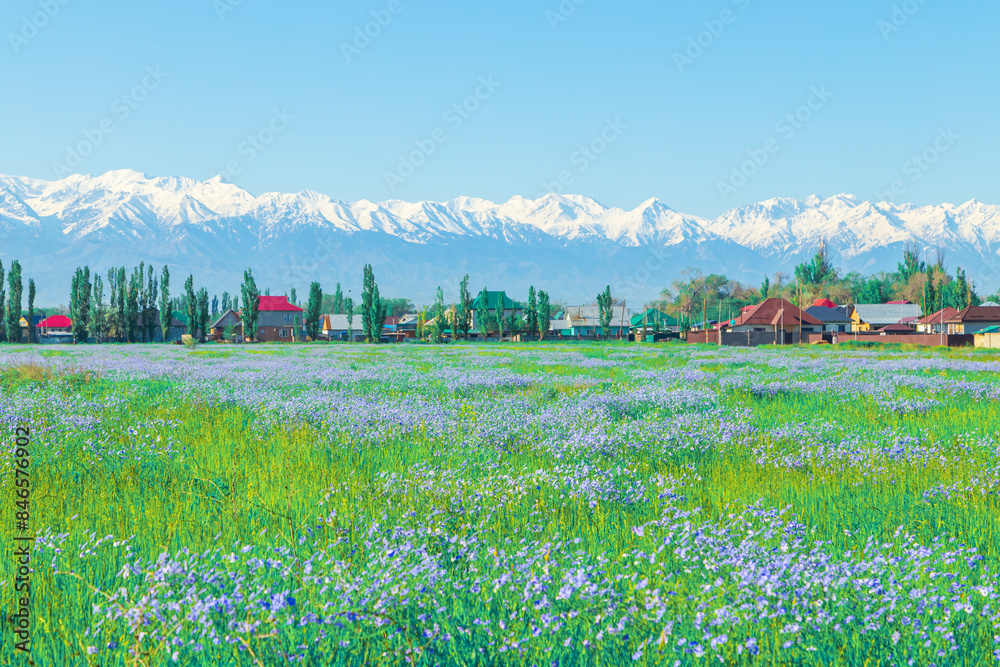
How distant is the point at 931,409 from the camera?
1131cm

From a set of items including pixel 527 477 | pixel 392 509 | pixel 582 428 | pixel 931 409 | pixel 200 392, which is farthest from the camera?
pixel 200 392

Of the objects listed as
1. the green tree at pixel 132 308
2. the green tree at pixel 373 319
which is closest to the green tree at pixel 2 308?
the green tree at pixel 132 308

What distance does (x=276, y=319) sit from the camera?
135 meters

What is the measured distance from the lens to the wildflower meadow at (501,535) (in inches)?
109

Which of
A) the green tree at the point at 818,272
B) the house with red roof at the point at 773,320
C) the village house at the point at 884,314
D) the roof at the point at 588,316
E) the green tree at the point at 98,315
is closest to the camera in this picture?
the house with red roof at the point at 773,320

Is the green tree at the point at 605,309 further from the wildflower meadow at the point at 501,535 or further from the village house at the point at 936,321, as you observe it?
the wildflower meadow at the point at 501,535

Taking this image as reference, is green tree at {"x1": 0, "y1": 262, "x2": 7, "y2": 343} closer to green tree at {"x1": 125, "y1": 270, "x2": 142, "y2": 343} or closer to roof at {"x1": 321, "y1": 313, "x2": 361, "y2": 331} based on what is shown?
green tree at {"x1": 125, "y1": 270, "x2": 142, "y2": 343}

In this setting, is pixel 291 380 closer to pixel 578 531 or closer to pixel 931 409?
pixel 578 531

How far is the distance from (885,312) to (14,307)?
495ft

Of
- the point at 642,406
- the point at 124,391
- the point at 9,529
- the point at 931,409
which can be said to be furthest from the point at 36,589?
the point at 931,409

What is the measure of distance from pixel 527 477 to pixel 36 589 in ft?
11.9

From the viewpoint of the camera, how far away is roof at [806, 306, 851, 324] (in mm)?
114562

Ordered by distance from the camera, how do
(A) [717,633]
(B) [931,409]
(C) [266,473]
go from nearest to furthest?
(A) [717,633]
(C) [266,473]
(B) [931,409]

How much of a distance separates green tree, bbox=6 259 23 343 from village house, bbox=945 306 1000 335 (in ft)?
445
